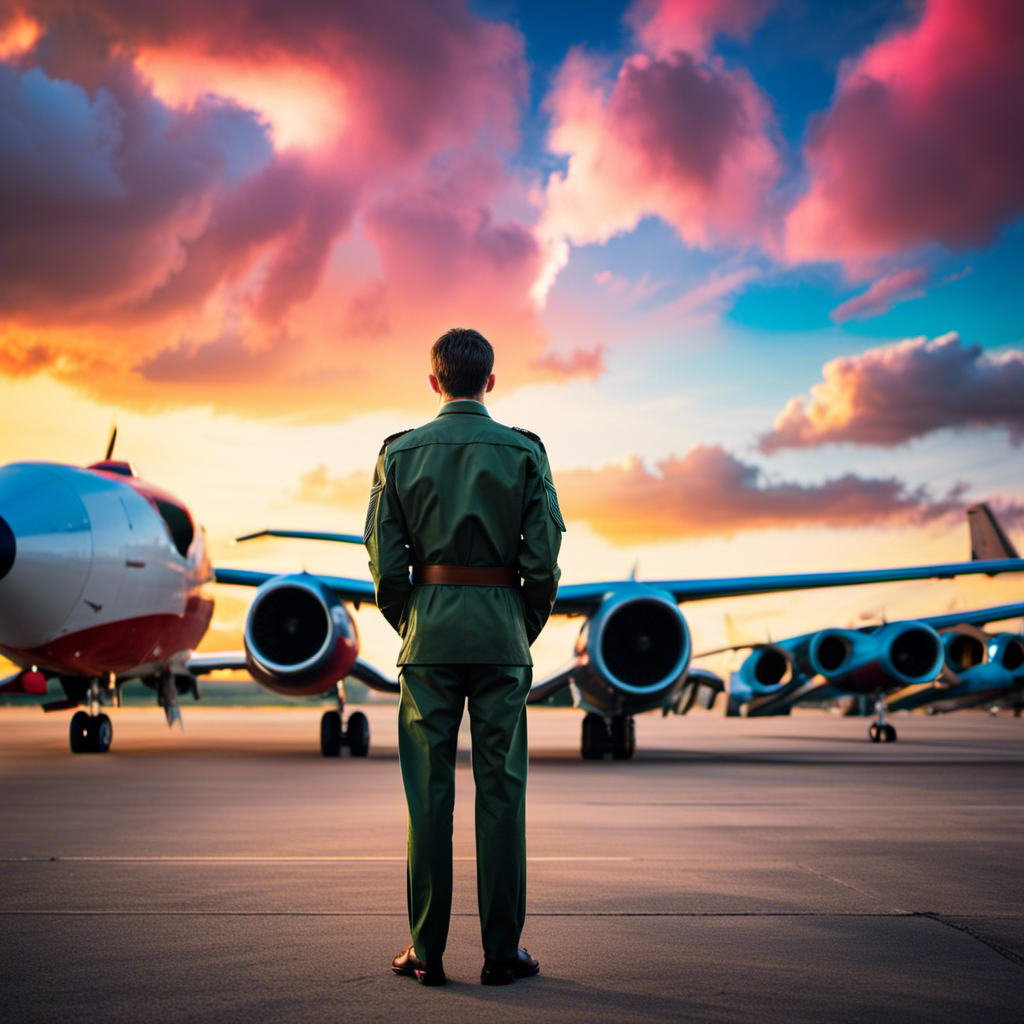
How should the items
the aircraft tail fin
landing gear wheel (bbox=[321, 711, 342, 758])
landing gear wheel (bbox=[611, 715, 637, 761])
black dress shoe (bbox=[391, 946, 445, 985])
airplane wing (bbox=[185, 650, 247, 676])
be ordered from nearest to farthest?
black dress shoe (bbox=[391, 946, 445, 985]) → landing gear wheel (bbox=[611, 715, 637, 761]) → landing gear wheel (bbox=[321, 711, 342, 758]) → airplane wing (bbox=[185, 650, 247, 676]) → the aircraft tail fin

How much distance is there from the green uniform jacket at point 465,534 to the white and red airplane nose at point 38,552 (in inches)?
366

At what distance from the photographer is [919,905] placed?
447 centimetres

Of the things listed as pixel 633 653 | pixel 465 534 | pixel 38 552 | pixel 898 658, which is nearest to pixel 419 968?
pixel 465 534

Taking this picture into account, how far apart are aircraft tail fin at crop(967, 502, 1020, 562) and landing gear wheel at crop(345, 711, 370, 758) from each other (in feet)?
131

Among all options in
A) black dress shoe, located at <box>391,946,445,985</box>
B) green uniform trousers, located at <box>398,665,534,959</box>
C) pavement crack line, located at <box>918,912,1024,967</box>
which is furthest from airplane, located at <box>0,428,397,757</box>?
pavement crack line, located at <box>918,912,1024,967</box>

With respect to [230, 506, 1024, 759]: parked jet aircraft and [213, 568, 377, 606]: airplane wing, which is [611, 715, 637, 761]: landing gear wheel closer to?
[230, 506, 1024, 759]: parked jet aircraft

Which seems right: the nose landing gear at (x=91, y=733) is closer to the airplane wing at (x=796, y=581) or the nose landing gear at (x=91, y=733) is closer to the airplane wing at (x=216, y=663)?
the airplane wing at (x=216, y=663)

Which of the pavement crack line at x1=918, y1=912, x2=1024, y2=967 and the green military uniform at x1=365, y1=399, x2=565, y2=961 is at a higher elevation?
the green military uniform at x1=365, y1=399, x2=565, y2=961

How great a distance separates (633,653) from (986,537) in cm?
4049

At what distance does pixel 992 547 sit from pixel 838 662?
32455mm

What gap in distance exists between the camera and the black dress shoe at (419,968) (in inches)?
128

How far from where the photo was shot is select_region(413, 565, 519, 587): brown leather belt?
3580mm

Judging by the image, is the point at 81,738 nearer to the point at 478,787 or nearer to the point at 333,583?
the point at 333,583

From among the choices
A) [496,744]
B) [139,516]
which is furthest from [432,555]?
[139,516]
